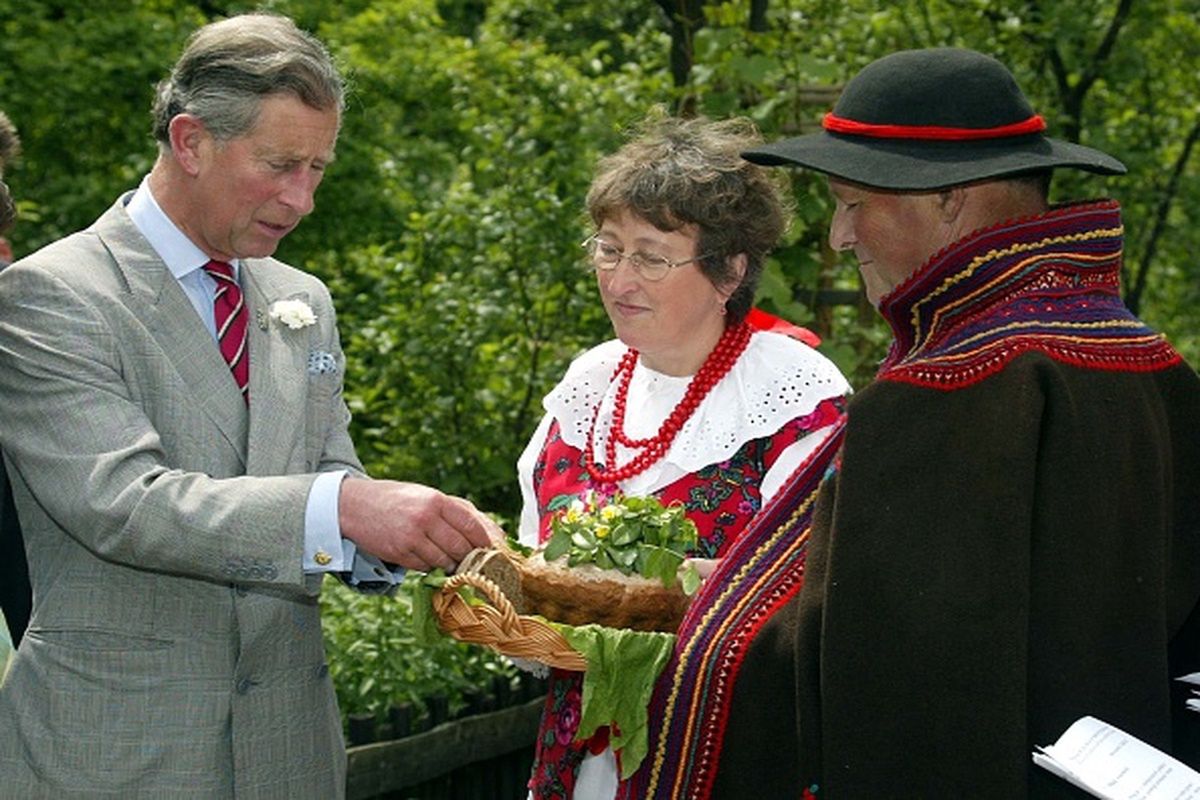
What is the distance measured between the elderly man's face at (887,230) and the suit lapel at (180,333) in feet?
3.73

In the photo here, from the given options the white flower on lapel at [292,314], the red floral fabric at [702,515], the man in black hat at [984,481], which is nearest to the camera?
the man in black hat at [984,481]

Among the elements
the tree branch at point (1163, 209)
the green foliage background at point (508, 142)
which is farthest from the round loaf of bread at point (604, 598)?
the tree branch at point (1163, 209)

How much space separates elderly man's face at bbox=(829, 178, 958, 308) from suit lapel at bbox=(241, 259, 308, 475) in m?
1.09

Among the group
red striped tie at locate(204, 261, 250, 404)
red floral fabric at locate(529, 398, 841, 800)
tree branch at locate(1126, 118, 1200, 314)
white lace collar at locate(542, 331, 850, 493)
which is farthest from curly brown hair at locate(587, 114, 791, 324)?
tree branch at locate(1126, 118, 1200, 314)

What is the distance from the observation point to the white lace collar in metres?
3.63

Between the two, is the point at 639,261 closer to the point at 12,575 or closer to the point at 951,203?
the point at 951,203

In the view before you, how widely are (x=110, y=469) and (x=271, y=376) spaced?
41 cm

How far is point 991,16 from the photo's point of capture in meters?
8.48

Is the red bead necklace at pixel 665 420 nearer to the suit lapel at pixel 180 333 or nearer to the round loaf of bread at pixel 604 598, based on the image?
the round loaf of bread at pixel 604 598

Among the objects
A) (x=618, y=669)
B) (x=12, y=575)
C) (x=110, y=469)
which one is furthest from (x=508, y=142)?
(x=618, y=669)

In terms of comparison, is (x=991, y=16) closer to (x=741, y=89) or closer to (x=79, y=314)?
(x=741, y=89)

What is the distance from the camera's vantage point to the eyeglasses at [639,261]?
12.4ft

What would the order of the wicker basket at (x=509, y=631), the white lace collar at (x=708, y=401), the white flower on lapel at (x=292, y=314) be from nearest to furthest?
the wicker basket at (x=509, y=631) → the white flower on lapel at (x=292, y=314) → the white lace collar at (x=708, y=401)

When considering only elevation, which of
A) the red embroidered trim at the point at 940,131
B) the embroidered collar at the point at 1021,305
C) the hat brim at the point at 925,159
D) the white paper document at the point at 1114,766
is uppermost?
the red embroidered trim at the point at 940,131
